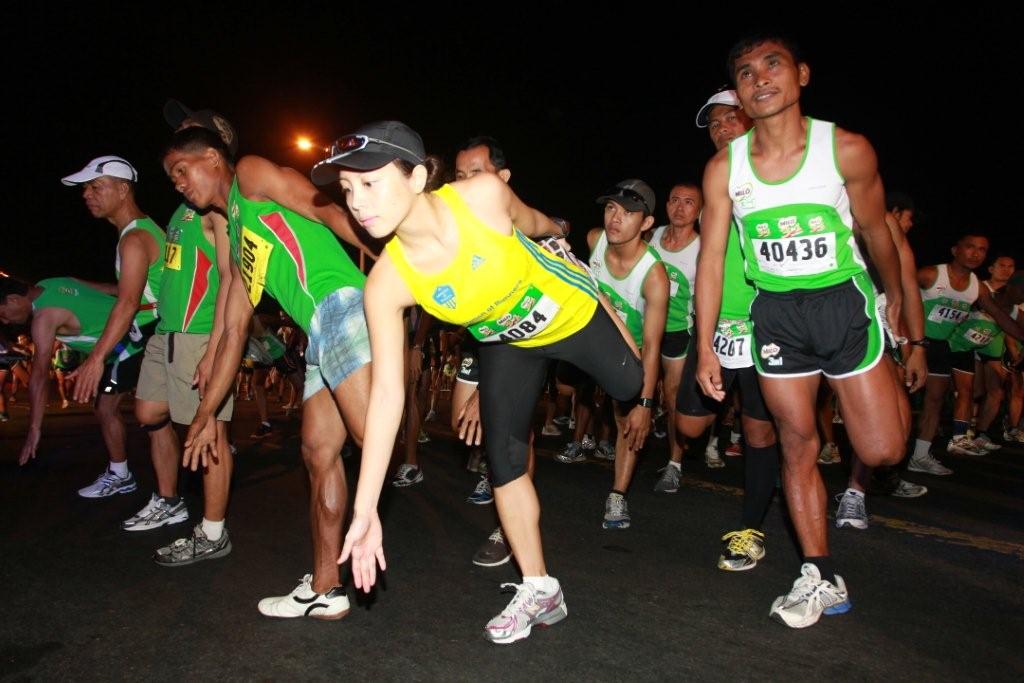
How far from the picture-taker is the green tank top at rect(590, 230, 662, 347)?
16.3ft

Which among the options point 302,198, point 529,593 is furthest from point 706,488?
point 302,198

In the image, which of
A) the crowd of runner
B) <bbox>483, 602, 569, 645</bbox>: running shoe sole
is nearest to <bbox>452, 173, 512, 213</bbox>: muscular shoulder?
the crowd of runner

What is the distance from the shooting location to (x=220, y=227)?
4.16 meters

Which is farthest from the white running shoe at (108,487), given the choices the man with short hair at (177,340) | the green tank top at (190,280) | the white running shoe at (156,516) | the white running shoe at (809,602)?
the white running shoe at (809,602)

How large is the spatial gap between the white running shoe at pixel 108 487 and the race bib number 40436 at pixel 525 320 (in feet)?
13.3

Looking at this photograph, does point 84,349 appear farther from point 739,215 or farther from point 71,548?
point 739,215

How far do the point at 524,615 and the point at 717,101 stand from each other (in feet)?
12.5

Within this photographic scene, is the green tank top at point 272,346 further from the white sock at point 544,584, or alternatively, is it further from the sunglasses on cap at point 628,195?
the white sock at point 544,584

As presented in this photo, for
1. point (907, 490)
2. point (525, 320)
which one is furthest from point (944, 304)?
point (525, 320)

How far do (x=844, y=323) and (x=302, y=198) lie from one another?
2.57 m

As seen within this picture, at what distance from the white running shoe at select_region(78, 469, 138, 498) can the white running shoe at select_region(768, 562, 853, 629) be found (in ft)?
16.2

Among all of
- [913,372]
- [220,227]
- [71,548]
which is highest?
[220,227]

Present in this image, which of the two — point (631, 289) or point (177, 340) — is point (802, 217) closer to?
point (631, 289)

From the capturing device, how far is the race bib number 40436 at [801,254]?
3.33 meters
